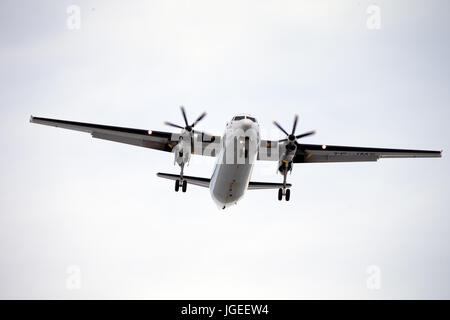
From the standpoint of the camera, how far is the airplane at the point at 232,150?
1962 centimetres

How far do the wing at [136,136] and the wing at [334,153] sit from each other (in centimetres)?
319

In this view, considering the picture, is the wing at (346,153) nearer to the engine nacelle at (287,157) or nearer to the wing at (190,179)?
the engine nacelle at (287,157)

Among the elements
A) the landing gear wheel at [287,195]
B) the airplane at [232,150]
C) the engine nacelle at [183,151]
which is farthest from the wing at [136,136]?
the landing gear wheel at [287,195]

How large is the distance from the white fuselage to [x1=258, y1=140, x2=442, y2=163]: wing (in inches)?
189

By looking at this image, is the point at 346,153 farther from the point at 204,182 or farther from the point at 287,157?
the point at 204,182

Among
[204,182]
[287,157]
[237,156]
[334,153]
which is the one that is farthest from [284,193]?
[237,156]

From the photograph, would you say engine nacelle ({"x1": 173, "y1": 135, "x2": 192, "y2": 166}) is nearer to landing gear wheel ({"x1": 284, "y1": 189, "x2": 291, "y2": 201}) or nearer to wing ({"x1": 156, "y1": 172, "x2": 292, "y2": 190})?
wing ({"x1": 156, "y1": 172, "x2": 292, "y2": 190})
